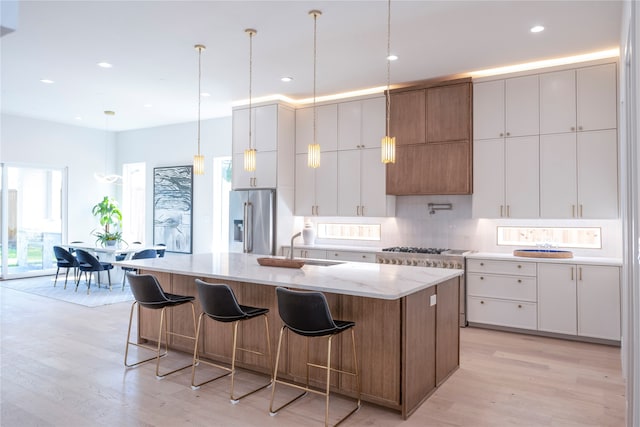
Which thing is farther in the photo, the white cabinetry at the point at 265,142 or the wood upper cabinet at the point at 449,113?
the white cabinetry at the point at 265,142

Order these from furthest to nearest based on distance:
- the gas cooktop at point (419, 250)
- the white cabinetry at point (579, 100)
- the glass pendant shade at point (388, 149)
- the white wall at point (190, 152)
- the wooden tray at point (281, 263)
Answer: the white wall at point (190, 152), the gas cooktop at point (419, 250), the white cabinetry at point (579, 100), the wooden tray at point (281, 263), the glass pendant shade at point (388, 149)

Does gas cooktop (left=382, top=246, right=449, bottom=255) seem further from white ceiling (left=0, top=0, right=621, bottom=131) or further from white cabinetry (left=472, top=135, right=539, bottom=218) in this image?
white ceiling (left=0, top=0, right=621, bottom=131)

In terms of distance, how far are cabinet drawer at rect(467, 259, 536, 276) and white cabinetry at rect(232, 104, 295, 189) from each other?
3014mm

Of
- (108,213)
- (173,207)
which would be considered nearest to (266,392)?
(173,207)

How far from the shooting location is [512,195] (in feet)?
16.9

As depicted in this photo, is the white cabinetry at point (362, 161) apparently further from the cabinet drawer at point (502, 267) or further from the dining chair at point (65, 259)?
the dining chair at point (65, 259)

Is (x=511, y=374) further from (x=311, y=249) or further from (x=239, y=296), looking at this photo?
(x=311, y=249)

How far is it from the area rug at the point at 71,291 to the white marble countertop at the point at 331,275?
115 inches

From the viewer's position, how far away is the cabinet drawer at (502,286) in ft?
15.9

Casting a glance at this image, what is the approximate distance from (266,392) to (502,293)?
3050 mm

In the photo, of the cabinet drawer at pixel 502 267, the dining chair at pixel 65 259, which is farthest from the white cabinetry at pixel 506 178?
the dining chair at pixel 65 259

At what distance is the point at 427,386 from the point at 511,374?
96 cm

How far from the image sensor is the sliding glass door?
323 inches

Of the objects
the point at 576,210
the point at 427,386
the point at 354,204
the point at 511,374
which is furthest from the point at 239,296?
the point at 576,210
